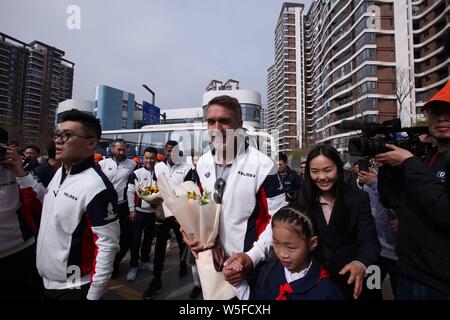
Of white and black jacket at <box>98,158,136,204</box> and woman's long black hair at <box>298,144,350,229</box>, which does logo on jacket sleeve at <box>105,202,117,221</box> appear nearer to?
woman's long black hair at <box>298,144,350,229</box>

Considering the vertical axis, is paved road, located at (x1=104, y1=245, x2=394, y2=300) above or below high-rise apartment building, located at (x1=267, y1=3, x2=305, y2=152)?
below

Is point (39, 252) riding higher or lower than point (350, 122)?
lower

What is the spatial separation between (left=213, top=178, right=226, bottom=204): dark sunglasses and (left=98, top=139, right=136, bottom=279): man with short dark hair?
10.9 feet

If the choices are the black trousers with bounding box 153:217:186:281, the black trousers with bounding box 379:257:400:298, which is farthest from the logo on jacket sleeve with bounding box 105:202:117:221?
the black trousers with bounding box 379:257:400:298

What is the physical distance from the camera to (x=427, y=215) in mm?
1387

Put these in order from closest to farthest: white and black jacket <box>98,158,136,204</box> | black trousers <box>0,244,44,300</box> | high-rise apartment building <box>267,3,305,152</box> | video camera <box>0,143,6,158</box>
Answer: video camera <box>0,143,6,158</box> → black trousers <box>0,244,44,300</box> → white and black jacket <box>98,158,136,204</box> → high-rise apartment building <box>267,3,305,152</box>

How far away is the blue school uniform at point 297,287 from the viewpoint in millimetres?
1385

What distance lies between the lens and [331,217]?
171 centimetres

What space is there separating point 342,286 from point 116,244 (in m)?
1.48

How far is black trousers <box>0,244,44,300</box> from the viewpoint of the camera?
1.97 metres

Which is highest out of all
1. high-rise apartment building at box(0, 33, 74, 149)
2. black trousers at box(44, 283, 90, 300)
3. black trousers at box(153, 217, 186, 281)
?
high-rise apartment building at box(0, 33, 74, 149)
